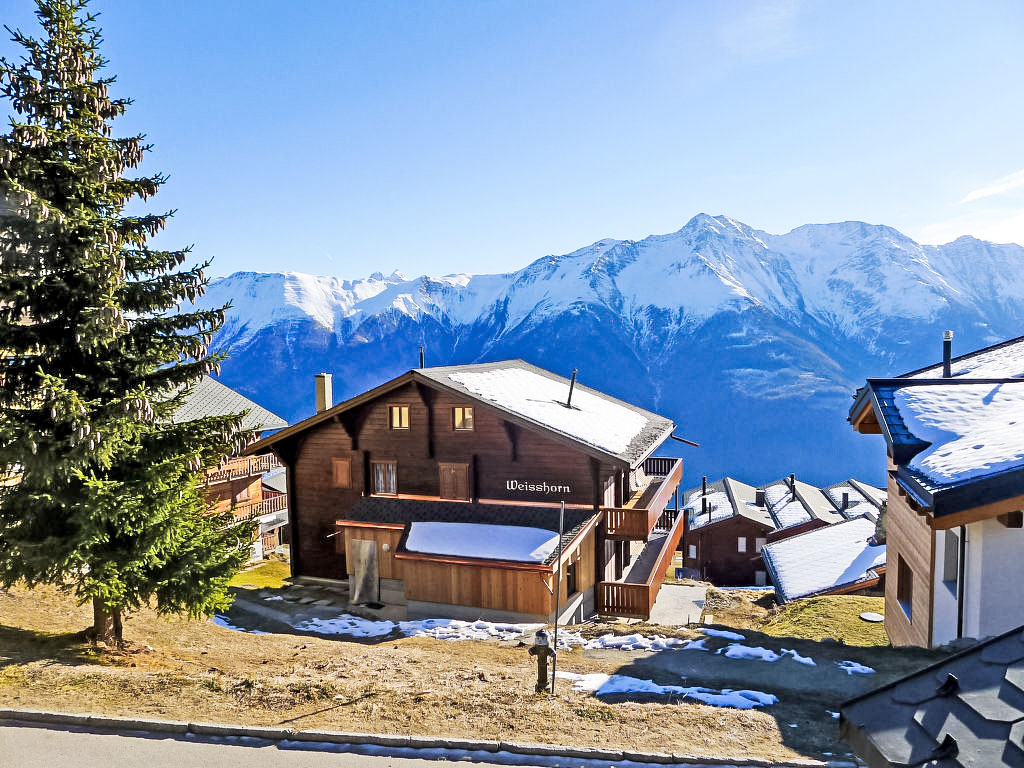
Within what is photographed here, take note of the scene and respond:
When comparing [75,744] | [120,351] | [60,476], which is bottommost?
[75,744]

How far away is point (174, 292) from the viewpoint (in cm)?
1173

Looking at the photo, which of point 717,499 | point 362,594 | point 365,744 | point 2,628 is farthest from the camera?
point 717,499

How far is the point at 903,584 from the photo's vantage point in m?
14.5

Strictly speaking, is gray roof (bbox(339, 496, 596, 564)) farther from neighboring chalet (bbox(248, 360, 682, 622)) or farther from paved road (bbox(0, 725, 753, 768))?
paved road (bbox(0, 725, 753, 768))

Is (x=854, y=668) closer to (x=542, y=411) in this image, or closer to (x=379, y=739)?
(x=379, y=739)

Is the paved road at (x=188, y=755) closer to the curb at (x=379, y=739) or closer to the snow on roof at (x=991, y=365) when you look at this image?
the curb at (x=379, y=739)

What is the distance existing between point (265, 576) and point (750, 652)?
78.8 ft

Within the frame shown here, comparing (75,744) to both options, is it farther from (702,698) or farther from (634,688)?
(702,698)

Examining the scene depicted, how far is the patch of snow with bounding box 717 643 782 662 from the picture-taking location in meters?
12.8

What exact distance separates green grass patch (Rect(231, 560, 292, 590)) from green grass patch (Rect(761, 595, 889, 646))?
18934 mm

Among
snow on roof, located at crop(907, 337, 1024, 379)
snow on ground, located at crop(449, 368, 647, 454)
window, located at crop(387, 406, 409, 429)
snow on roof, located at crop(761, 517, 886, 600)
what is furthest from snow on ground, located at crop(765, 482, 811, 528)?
window, located at crop(387, 406, 409, 429)

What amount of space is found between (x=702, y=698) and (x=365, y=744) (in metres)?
5.41

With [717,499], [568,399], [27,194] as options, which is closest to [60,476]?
[27,194]

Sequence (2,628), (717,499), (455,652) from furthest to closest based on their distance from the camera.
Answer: (717,499)
(455,652)
(2,628)
